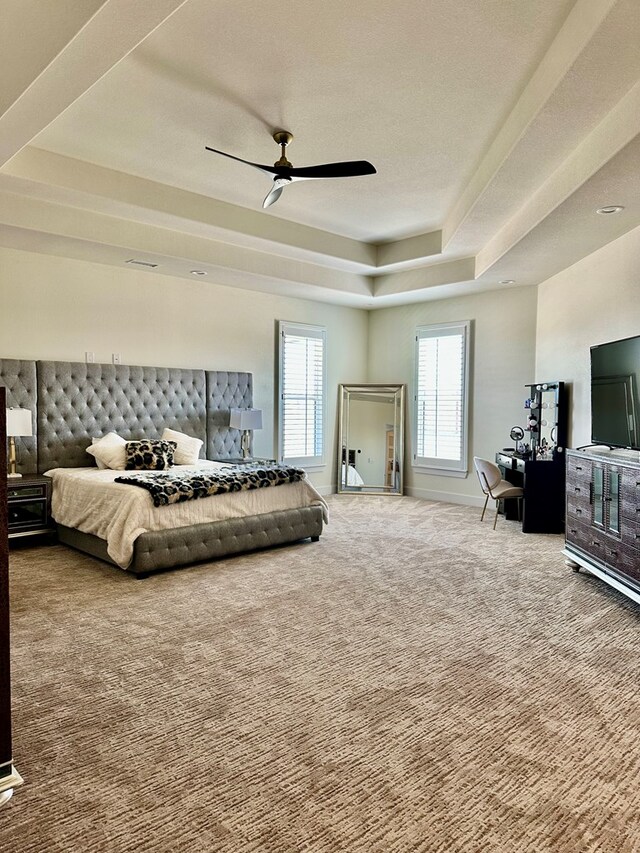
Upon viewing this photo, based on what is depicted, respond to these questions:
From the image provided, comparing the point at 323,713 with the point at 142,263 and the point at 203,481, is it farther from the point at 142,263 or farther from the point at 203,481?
the point at 142,263

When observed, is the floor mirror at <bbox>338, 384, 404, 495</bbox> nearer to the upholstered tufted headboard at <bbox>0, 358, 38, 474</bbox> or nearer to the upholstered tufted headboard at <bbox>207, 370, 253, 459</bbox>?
the upholstered tufted headboard at <bbox>207, 370, 253, 459</bbox>

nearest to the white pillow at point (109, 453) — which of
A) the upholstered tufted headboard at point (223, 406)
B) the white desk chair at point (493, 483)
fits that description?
the upholstered tufted headboard at point (223, 406)

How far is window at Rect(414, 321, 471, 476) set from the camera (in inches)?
301

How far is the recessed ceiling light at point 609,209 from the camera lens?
13.6ft

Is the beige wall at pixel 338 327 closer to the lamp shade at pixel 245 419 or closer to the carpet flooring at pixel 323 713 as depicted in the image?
the lamp shade at pixel 245 419

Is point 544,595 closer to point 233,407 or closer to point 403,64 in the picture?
point 403,64

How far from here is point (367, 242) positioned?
7.10 m

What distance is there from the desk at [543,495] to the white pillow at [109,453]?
408cm

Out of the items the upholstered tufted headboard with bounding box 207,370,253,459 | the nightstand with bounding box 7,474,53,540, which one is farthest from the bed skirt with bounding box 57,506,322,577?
the upholstered tufted headboard with bounding box 207,370,253,459

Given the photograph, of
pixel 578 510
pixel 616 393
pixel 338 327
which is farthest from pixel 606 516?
pixel 338 327

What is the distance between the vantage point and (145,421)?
245 inches

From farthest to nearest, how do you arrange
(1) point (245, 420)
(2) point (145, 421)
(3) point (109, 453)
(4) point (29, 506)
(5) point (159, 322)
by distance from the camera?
(1) point (245, 420) → (5) point (159, 322) → (2) point (145, 421) → (3) point (109, 453) → (4) point (29, 506)

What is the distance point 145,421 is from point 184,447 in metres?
0.56

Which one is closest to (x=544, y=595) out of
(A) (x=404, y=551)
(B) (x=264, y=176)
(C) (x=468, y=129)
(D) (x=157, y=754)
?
(A) (x=404, y=551)
